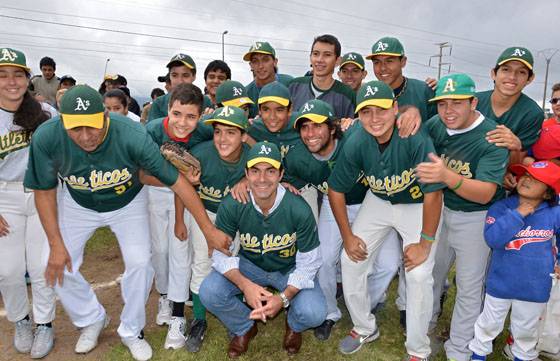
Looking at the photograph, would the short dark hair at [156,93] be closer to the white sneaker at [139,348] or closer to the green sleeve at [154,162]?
the green sleeve at [154,162]

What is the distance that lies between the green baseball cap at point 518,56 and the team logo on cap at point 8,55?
17.6 ft

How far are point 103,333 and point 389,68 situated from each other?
4.98 meters

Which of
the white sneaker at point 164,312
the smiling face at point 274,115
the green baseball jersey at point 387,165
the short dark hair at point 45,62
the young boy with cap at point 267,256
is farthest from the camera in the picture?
the short dark hair at point 45,62

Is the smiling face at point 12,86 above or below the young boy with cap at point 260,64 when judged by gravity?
below

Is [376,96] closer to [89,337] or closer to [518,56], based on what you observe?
[518,56]

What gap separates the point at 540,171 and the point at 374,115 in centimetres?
165

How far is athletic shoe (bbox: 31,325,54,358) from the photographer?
14.7 feet

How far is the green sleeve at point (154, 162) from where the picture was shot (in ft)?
13.6

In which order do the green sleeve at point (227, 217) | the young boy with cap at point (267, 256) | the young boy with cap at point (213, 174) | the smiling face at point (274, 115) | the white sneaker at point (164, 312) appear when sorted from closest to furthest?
the young boy with cap at point (267, 256) → the green sleeve at point (227, 217) → the young boy with cap at point (213, 174) → the smiling face at point (274, 115) → the white sneaker at point (164, 312)

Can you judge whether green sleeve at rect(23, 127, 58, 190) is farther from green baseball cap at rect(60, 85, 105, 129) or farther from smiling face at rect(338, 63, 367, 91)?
smiling face at rect(338, 63, 367, 91)

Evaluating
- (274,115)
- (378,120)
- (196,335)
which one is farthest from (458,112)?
(196,335)

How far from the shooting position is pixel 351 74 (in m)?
6.74

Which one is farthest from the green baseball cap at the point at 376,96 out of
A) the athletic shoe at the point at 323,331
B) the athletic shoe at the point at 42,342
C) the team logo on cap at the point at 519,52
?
the athletic shoe at the point at 42,342

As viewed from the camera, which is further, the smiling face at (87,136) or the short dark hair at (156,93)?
the short dark hair at (156,93)
